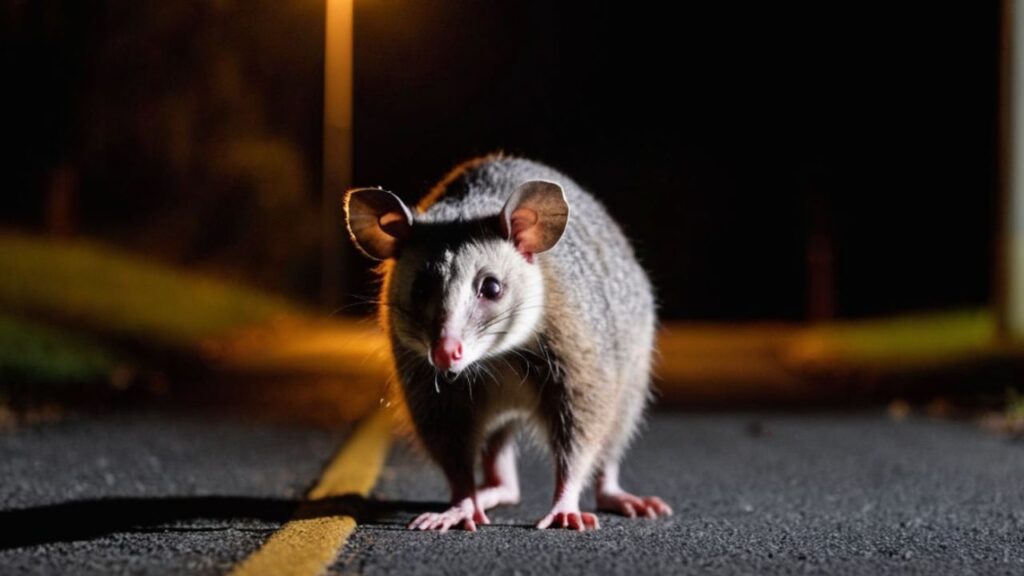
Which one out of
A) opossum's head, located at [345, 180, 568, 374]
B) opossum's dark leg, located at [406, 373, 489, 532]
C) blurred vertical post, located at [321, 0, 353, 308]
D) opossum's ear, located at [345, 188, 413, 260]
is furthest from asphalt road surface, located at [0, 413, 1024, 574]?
blurred vertical post, located at [321, 0, 353, 308]

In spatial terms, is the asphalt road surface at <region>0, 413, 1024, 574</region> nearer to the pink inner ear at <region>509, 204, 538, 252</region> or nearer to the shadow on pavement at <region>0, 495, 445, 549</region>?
the shadow on pavement at <region>0, 495, 445, 549</region>

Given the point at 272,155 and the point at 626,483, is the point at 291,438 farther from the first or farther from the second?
the point at 272,155

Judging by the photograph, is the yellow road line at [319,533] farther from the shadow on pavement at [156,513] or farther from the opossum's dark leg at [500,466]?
the opossum's dark leg at [500,466]

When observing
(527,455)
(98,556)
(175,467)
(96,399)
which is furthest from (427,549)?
(96,399)

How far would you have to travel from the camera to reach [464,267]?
5.55 m

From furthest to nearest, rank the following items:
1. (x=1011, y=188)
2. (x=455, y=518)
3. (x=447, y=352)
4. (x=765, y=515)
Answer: (x=1011, y=188)
(x=765, y=515)
(x=455, y=518)
(x=447, y=352)

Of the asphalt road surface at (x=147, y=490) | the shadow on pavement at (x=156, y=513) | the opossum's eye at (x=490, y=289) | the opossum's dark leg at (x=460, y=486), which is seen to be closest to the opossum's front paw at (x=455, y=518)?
the opossum's dark leg at (x=460, y=486)

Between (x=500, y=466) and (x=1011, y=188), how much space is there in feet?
36.6

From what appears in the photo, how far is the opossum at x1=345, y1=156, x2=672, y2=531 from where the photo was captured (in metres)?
5.58

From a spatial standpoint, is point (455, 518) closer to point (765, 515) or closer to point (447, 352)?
point (447, 352)

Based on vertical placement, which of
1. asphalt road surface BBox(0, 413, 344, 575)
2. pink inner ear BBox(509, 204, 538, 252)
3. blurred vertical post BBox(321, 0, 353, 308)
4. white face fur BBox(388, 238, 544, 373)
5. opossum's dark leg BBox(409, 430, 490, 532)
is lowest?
asphalt road surface BBox(0, 413, 344, 575)

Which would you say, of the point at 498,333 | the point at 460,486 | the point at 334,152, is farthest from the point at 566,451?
the point at 334,152

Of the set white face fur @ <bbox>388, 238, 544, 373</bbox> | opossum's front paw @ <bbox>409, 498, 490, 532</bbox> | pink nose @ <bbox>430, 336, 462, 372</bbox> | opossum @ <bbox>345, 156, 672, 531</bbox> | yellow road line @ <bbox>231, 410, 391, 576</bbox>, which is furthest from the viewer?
opossum's front paw @ <bbox>409, 498, 490, 532</bbox>

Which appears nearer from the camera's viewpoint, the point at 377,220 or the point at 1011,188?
the point at 377,220
